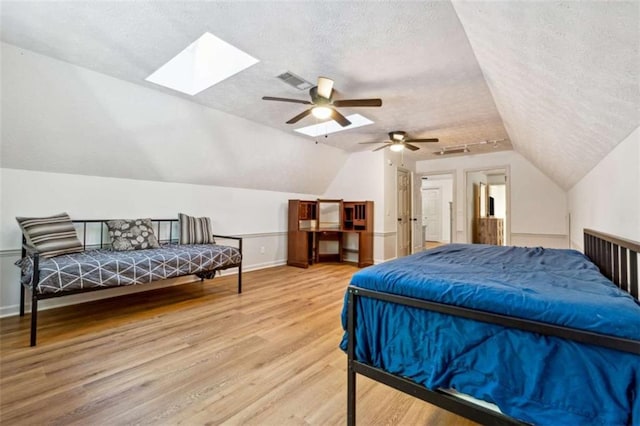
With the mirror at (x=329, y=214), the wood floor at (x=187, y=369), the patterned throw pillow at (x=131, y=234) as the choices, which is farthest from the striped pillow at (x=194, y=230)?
the mirror at (x=329, y=214)

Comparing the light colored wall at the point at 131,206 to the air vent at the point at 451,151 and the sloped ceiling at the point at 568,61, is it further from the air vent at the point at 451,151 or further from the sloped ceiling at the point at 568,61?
the sloped ceiling at the point at 568,61

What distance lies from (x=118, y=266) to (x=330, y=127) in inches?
137

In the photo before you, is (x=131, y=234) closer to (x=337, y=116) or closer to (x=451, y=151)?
(x=337, y=116)

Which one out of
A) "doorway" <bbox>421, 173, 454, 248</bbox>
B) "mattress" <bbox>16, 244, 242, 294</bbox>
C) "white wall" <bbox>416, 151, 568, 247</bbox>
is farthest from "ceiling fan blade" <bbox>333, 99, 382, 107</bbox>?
"doorway" <bbox>421, 173, 454, 248</bbox>

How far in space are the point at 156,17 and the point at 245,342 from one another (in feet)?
8.47

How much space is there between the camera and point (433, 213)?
418 inches

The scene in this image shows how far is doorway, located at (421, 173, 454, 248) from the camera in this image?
10.3 metres

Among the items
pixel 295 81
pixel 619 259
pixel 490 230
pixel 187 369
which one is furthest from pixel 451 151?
pixel 187 369

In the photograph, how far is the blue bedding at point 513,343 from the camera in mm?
970

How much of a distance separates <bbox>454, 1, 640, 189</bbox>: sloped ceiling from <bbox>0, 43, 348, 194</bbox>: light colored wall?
254 cm

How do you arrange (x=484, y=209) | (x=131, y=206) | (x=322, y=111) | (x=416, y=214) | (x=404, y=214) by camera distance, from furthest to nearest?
(x=484, y=209), (x=416, y=214), (x=404, y=214), (x=131, y=206), (x=322, y=111)

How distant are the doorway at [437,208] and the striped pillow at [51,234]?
9.69 metres

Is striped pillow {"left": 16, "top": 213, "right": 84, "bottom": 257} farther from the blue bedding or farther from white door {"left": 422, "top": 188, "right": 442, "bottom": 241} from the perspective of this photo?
white door {"left": 422, "top": 188, "right": 442, "bottom": 241}

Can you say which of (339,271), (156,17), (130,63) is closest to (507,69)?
(156,17)
